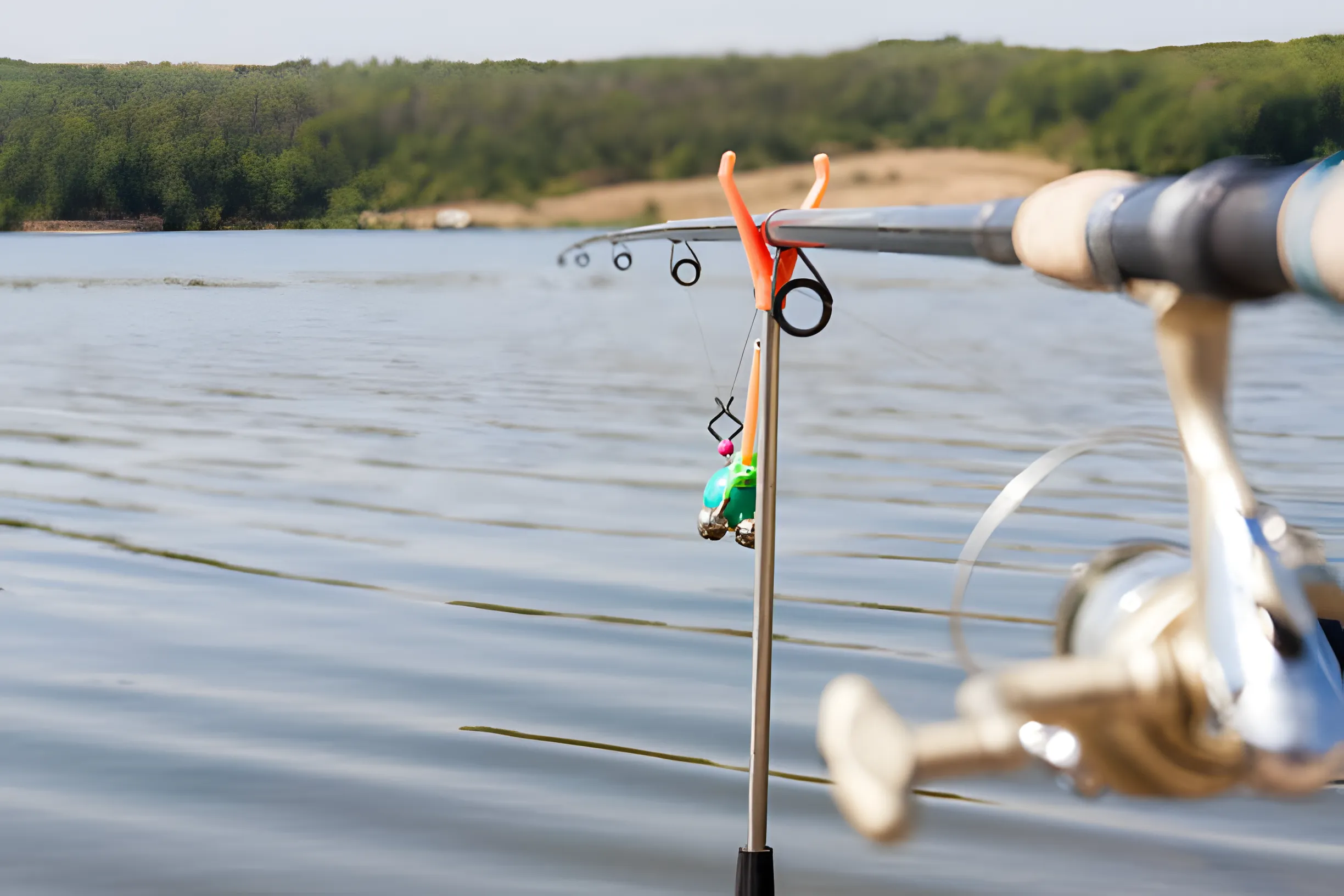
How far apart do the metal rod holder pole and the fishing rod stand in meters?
0.69

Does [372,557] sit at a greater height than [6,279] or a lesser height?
lesser

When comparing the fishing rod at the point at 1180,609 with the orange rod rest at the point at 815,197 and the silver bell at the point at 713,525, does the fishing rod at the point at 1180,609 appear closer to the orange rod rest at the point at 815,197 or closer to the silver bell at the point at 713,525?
the orange rod rest at the point at 815,197

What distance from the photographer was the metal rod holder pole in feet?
4.30

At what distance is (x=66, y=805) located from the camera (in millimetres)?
3186

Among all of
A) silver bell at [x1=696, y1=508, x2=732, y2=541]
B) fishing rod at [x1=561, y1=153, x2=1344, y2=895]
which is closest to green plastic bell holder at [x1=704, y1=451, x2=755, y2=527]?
silver bell at [x1=696, y1=508, x2=732, y2=541]

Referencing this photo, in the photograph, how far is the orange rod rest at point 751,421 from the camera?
1.53m

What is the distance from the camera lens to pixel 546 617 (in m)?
4.75

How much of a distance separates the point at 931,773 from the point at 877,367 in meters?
11.5

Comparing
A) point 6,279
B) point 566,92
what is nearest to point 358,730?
point 566,92

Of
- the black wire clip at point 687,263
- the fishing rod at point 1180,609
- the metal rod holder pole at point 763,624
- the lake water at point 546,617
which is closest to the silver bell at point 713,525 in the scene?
the black wire clip at point 687,263

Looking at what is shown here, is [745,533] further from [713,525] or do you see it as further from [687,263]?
[687,263]

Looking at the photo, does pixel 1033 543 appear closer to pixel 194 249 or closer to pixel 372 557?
pixel 372 557

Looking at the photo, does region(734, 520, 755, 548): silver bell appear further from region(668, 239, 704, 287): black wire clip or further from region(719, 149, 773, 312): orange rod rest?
region(719, 149, 773, 312): orange rod rest


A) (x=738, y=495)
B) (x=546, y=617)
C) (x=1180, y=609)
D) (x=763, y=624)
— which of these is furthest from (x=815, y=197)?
(x=546, y=617)
